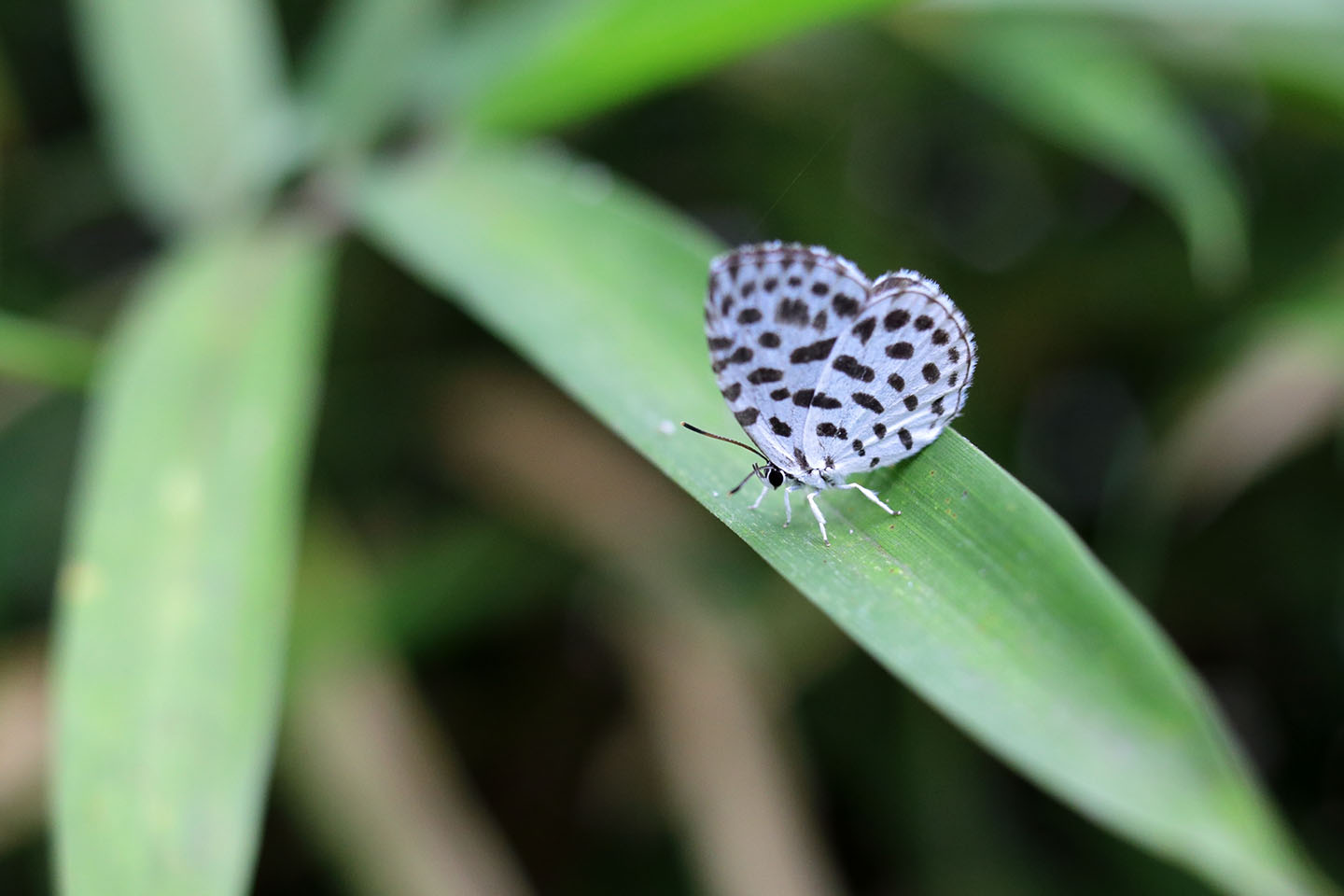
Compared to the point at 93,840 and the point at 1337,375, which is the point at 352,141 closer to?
the point at 93,840

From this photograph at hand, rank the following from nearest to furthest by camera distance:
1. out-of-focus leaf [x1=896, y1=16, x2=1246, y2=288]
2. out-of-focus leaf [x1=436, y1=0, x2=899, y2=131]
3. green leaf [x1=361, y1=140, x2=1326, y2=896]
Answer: green leaf [x1=361, y1=140, x2=1326, y2=896]
out-of-focus leaf [x1=436, y1=0, x2=899, y2=131]
out-of-focus leaf [x1=896, y1=16, x2=1246, y2=288]

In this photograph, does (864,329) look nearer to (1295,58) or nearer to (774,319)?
(774,319)

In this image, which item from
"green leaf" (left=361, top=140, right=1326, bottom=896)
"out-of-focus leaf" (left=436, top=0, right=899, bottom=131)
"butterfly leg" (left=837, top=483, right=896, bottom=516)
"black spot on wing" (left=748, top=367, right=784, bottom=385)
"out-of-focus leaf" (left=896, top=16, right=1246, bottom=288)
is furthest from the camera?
"out-of-focus leaf" (left=896, top=16, right=1246, bottom=288)

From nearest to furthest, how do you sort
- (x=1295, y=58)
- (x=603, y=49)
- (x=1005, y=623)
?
(x=1005, y=623), (x=603, y=49), (x=1295, y=58)

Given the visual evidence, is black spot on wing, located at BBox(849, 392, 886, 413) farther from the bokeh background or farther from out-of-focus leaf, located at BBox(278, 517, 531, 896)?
out-of-focus leaf, located at BBox(278, 517, 531, 896)

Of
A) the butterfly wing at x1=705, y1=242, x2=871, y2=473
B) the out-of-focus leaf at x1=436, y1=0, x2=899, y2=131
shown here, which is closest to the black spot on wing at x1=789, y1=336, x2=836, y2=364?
the butterfly wing at x1=705, y1=242, x2=871, y2=473

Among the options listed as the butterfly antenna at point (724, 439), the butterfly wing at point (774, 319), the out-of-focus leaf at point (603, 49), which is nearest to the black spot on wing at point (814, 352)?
the butterfly wing at point (774, 319)

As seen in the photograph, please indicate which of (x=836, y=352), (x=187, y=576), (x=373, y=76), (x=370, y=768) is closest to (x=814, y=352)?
(x=836, y=352)

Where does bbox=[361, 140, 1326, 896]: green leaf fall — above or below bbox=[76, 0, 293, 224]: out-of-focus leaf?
below
